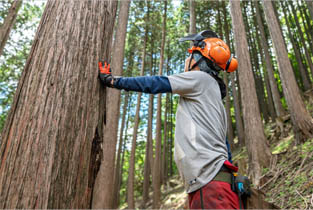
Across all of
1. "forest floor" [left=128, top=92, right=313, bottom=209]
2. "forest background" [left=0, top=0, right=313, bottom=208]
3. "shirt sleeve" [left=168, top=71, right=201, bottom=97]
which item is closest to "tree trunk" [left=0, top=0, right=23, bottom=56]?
"forest background" [left=0, top=0, right=313, bottom=208]

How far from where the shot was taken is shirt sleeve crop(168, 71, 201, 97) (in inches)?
68.9

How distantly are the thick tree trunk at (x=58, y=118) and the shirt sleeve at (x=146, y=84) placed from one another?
197 millimetres

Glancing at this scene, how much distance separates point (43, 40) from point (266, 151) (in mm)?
6255

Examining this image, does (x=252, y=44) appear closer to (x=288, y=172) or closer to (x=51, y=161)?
(x=288, y=172)

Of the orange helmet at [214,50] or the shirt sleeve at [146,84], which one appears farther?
the orange helmet at [214,50]

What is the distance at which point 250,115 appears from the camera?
20.8 feet

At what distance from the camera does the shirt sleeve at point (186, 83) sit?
175 centimetres

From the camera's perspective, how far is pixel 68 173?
4.09ft

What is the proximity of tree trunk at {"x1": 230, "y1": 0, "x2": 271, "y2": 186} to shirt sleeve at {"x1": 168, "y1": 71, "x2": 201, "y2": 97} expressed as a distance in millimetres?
5017

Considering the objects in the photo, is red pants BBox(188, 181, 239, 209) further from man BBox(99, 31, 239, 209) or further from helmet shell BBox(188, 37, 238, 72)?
helmet shell BBox(188, 37, 238, 72)

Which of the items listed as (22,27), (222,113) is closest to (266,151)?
(222,113)

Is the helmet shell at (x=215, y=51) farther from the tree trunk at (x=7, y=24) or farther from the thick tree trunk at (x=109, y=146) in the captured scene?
the tree trunk at (x=7, y=24)

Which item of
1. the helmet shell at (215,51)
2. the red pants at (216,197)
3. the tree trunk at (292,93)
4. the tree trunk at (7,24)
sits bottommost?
the red pants at (216,197)

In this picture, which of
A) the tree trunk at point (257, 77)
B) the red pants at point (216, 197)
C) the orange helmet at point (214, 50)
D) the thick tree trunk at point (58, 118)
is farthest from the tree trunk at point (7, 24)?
the tree trunk at point (257, 77)
